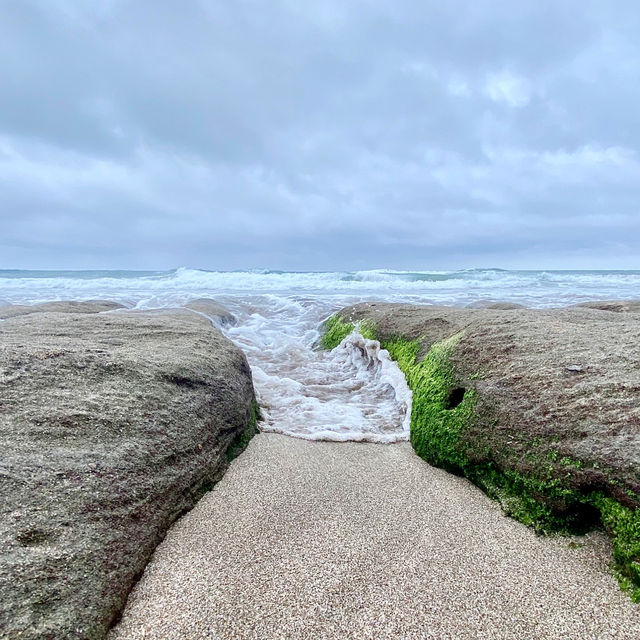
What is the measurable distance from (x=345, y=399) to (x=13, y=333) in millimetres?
3657

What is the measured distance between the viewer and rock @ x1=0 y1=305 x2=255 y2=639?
1.39 meters

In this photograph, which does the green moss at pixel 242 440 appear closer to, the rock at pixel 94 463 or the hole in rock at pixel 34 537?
the rock at pixel 94 463

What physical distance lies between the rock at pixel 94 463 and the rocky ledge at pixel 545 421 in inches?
66.2

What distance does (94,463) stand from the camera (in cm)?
190

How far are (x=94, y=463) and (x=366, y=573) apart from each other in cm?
137

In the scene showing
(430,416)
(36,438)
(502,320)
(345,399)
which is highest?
(502,320)

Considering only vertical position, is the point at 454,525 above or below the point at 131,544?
below

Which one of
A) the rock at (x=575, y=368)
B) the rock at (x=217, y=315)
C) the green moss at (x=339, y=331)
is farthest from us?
the rock at (x=217, y=315)

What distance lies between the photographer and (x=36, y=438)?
1.95 meters

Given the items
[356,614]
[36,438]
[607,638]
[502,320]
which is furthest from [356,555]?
[502,320]

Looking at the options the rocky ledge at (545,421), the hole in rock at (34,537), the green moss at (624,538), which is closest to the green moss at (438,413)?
the rocky ledge at (545,421)

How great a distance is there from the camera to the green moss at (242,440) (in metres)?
2.88

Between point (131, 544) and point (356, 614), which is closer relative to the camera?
point (356, 614)

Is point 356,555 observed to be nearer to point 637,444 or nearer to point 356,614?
point 356,614
